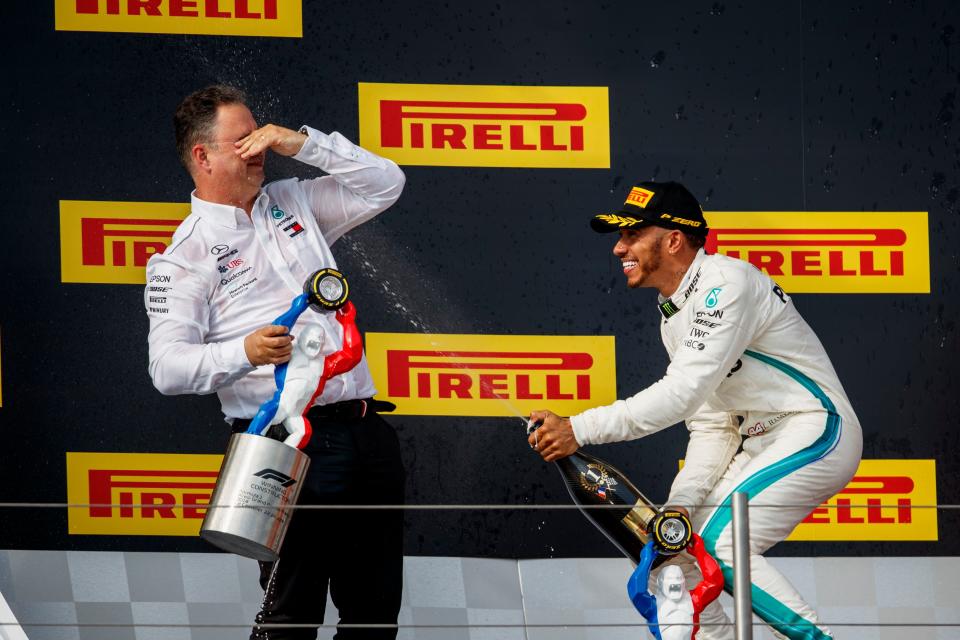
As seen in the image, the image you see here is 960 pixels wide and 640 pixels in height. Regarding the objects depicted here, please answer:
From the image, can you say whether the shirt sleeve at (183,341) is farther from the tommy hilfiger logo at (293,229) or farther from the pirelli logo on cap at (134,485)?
the pirelli logo on cap at (134,485)

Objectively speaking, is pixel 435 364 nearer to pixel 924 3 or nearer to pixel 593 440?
pixel 593 440

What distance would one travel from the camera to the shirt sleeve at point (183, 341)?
2.54 m

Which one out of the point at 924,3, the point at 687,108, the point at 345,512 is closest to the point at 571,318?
the point at 687,108

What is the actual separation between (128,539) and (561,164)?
1.45m

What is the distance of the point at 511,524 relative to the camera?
10.9ft

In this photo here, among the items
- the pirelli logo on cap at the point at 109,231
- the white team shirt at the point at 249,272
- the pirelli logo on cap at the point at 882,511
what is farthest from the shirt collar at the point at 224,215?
the pirelli logo on cap at the point at 882,511

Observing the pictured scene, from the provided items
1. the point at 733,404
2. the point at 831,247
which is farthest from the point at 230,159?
the point at 831,247

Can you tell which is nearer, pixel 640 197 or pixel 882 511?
pixel 640 197

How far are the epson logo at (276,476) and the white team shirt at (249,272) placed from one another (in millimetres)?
290

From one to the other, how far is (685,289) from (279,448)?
0.94m

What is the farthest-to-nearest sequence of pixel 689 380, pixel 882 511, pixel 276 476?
pixel 882 511 < pixel 689 380 < pixel 276 476

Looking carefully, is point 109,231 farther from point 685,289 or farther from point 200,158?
point 685,289

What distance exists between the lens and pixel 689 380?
2586mm

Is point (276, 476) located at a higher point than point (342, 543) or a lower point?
higher
